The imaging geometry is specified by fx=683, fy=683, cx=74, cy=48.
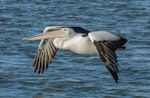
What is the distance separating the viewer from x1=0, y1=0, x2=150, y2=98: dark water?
11305mm

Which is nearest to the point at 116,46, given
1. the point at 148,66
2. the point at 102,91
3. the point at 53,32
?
the point at 53,32

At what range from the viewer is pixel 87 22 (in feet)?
57.2

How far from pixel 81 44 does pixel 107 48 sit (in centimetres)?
68

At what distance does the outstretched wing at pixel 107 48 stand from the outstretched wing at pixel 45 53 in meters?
1.52

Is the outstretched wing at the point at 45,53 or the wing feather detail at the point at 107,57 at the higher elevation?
the wing feather detail at the point at 107,57

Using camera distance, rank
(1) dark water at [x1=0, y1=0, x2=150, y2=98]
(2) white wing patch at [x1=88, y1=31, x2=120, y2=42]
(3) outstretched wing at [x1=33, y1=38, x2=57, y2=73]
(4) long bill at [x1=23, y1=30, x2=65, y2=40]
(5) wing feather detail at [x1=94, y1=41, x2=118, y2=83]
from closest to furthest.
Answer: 1. (5) wing feather detail at [x1=94, y1=41, x2=118, y2=83]
2. (2) white wing patch at [x1=88, y1=31, x2=120, y2=42]
3. (4) long bill at [x1=23, y1=30, x2=65, y2=40]
4. (3) outstretched wing at [x1=33, y1=38, x2=57, y2=73]
5. (1) dark water at [x1=0, y1=0, x2=150, y2=98]

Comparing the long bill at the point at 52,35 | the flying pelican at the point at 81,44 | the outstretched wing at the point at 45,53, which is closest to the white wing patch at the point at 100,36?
the flying pelican at the point at 81,44

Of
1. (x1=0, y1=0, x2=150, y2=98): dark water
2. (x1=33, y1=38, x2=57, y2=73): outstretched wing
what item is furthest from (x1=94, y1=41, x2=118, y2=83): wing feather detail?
(x1=0, y1=0, x2=150, y2=98): dark water

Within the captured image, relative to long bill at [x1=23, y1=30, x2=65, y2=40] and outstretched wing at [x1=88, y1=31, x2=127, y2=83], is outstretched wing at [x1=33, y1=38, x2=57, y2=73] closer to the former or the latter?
long bill at [x1=23, y1=30, x2=65, y2=40]

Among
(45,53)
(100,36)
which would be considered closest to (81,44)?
(100,36)

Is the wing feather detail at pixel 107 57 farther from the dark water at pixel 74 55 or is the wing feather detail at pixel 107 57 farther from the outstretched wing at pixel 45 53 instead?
the dark water at pixel 74 55

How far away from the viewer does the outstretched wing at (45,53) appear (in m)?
10.5

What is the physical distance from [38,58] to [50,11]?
8.65 metres

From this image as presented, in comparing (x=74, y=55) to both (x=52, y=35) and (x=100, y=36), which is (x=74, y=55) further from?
(x=100, y=36)
